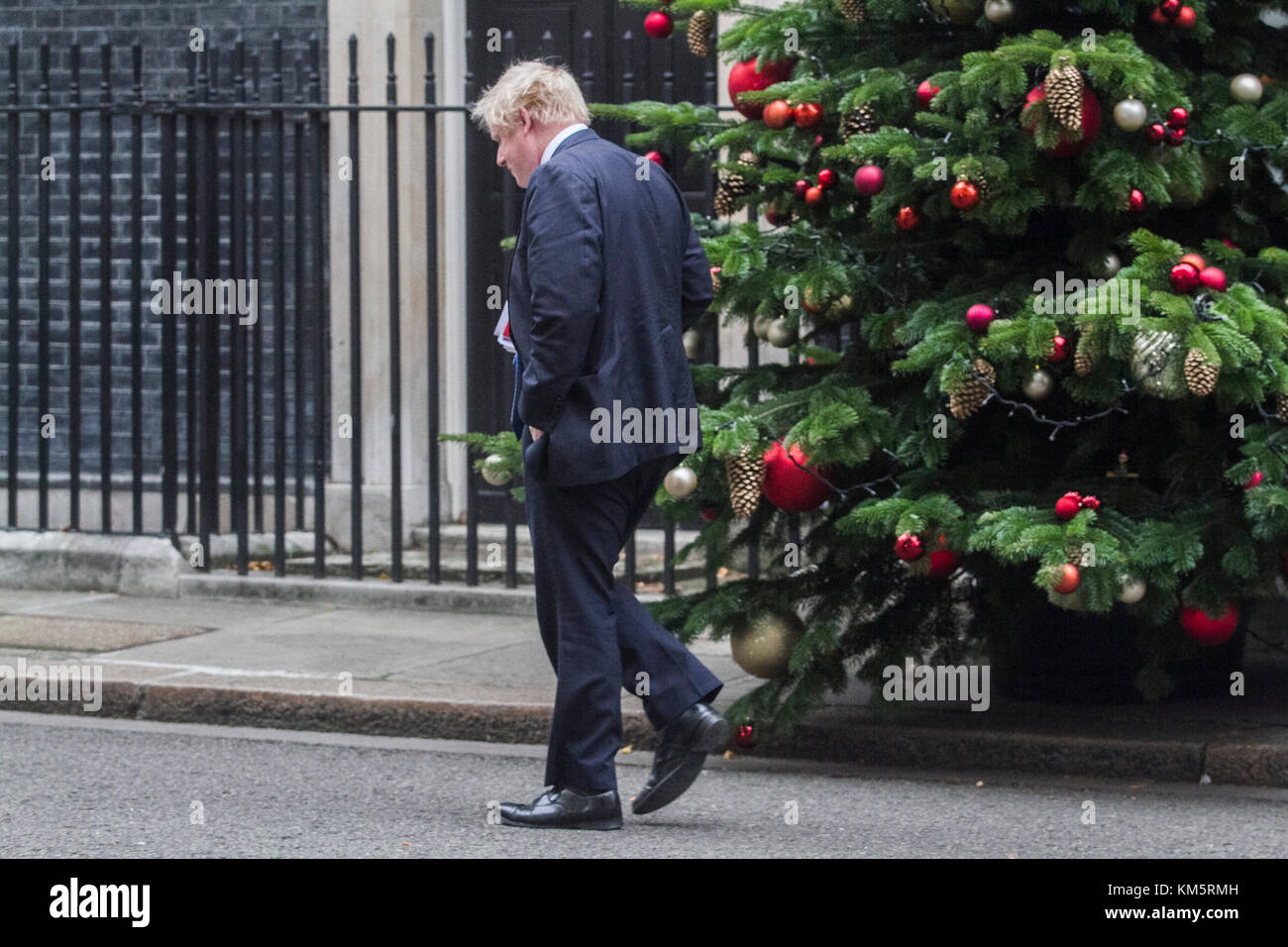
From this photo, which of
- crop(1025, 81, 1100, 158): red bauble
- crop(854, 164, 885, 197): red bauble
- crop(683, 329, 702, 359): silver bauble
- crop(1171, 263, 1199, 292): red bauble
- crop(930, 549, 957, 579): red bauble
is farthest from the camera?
crop(683, 329, 702, 359): silver bauble

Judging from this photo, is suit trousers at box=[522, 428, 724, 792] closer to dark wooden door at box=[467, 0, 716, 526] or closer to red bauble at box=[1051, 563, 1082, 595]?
red bauble at box=[1051, 563, 1082, 595]

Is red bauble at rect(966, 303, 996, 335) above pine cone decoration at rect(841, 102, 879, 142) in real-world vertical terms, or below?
below

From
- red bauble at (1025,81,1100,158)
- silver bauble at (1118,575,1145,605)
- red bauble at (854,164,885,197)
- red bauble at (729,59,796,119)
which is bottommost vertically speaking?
silver bauble at (1118,575,1145,605)

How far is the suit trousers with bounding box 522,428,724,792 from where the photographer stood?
484 centimetres

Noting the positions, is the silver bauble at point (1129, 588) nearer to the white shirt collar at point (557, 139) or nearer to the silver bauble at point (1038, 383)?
the silver bauble at point (1038, 383)

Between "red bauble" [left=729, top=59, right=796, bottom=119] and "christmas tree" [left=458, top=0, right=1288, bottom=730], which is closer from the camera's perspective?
"christmas tree" [left=458, top=0, right=1288, bottom=730]

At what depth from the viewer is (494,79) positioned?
375 inches

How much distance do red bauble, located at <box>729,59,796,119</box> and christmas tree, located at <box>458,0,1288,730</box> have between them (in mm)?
10

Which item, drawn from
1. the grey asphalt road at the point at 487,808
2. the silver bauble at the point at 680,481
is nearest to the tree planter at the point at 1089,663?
the grey asphalt road at the point at 487,808

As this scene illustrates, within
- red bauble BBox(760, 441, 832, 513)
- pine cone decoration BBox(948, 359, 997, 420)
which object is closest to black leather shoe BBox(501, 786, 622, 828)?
red bauble BBox(760, 441, 832, 513)

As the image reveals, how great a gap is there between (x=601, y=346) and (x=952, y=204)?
54.8 inches

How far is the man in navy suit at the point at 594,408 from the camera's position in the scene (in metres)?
4.66

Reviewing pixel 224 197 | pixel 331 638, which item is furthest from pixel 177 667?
pixel 224 197
